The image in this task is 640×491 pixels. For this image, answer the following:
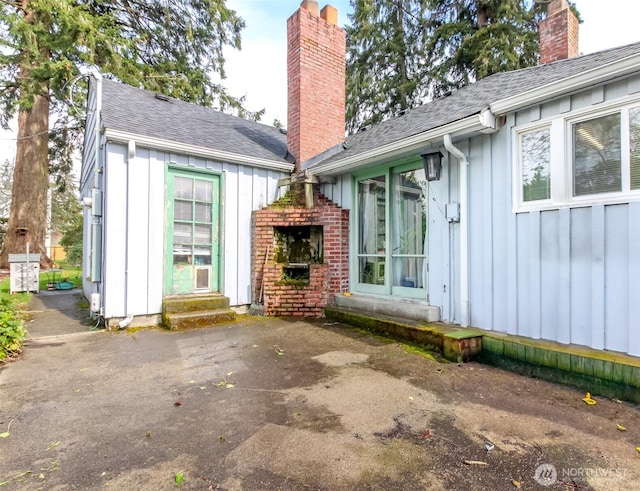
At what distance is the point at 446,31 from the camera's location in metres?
14.6

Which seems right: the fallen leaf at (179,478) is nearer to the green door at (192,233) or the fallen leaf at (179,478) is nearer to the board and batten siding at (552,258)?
the board and batten siding at (552,258)

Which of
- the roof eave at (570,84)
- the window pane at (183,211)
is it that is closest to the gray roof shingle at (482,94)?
the roof eave at (570,84)

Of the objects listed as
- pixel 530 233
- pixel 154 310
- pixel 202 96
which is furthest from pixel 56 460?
pixel 202 96

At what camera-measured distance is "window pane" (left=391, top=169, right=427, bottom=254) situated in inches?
190

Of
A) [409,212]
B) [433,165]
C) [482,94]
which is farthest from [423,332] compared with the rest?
[482,94]

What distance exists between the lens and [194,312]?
17.5ft

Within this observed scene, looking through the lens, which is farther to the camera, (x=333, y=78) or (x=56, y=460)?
(x=333, y=78)

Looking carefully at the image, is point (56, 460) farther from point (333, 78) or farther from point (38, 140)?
point (38, 140)

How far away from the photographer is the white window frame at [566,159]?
293 centimetres

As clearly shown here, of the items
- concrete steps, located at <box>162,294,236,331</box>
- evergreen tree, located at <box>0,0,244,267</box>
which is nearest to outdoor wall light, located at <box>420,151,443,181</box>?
concrete steps, located at <box>162,294,236,331</box>

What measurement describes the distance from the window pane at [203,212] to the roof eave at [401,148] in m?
1.94

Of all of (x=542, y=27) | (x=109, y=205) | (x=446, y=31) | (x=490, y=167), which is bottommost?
(x=109, y=205)

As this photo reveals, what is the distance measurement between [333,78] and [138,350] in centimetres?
656

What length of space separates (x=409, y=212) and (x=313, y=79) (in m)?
4.02
